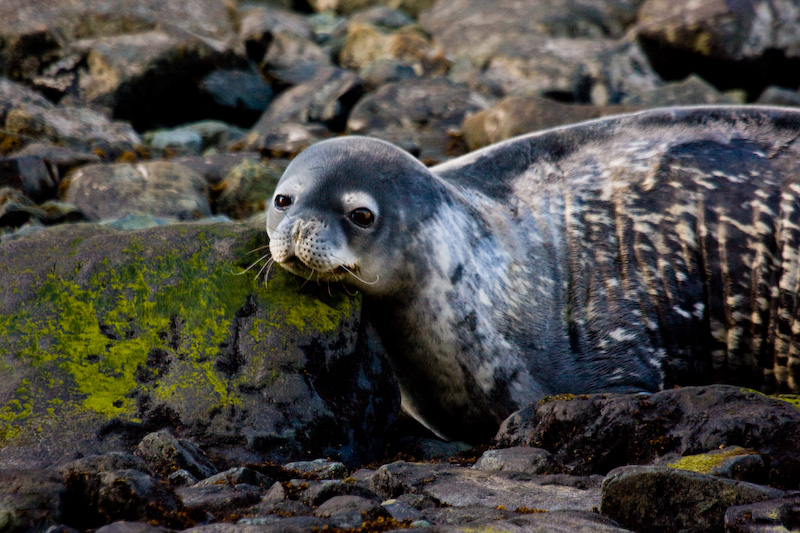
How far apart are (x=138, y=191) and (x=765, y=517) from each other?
274 inches

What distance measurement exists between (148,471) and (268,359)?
3.60ft

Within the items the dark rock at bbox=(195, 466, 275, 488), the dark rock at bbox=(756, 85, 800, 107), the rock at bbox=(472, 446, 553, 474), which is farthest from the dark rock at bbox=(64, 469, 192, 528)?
the dark rock at bbox=(756, 85, 800, 107)

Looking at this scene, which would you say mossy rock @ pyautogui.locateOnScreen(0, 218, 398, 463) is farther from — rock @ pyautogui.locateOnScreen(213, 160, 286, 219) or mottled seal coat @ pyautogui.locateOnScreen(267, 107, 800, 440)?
rock @ pyautogui.locateOnScreen(213, 160, 286, 219)

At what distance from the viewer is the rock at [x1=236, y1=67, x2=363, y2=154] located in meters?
11.4

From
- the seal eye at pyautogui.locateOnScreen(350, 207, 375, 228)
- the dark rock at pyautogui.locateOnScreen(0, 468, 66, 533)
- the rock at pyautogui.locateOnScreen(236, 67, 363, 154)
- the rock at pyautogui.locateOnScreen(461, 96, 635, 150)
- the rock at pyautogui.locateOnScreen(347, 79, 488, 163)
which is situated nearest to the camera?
the dark rock at pyautogui.locateOnScreen(0, 468, 66, 533)

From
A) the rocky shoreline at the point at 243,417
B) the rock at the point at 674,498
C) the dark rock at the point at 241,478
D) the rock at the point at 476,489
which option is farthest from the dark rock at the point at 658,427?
the dark rock at the point at 241,478

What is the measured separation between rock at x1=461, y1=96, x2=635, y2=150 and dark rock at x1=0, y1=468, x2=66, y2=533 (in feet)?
27.4

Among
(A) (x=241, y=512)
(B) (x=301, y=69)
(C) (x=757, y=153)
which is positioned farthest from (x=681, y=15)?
(A) (x=241, y=512)

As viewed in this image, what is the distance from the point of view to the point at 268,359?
13.2 ft

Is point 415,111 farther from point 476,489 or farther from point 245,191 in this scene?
point 476,489

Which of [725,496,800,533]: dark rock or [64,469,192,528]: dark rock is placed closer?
[725,496,800,533]: dark rock

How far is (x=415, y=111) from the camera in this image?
1255 cm

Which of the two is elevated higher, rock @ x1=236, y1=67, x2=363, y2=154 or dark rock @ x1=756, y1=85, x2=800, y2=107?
rock @ x1=236, y1=67, x2=363, y2=154

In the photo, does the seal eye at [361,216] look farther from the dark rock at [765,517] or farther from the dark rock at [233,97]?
the dark rock at [233,97]
